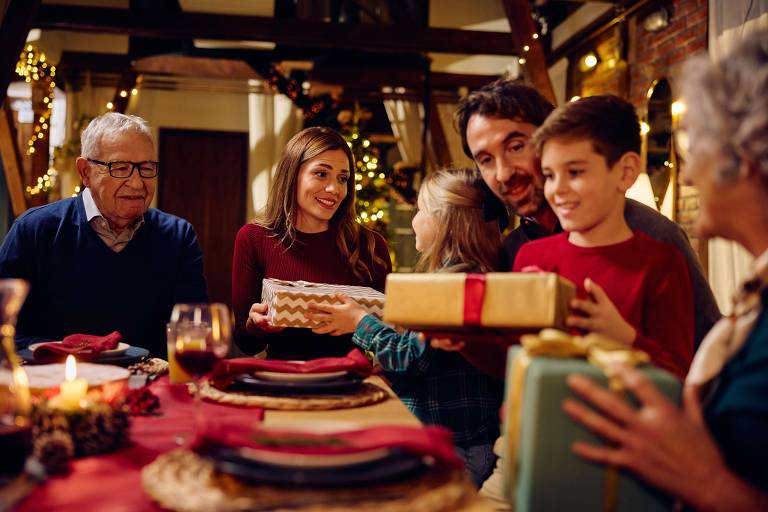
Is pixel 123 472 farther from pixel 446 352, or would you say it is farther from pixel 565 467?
pixel 446 352

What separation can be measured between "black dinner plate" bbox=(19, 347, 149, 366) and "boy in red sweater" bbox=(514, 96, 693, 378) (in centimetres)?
103

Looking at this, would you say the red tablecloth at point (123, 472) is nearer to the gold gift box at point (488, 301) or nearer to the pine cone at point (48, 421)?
the pine cone at point (48, 421)

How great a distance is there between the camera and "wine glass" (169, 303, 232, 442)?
46.9 inches

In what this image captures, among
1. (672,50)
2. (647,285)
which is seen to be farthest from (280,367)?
(672,50)

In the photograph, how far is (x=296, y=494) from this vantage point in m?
0.81

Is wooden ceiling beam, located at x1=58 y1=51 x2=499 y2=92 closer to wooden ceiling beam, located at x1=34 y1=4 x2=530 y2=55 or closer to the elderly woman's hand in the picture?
wooden ceiling beam, located at x1=34 y1=4 x2=530 y2=55

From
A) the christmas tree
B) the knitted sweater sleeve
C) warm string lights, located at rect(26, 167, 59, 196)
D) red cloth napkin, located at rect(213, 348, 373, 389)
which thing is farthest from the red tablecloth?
the christmas tree

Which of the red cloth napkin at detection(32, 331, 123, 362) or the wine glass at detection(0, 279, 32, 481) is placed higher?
the wine glass at detection(0, 279, 32, 481)

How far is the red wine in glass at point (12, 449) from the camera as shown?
2.80 feet

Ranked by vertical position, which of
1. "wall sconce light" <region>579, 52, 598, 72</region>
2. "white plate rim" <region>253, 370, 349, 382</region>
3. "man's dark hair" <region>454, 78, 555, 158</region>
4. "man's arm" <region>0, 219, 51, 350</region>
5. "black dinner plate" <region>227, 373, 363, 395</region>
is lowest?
"black dinner plate" <region>227, 373, 363, 395</region>

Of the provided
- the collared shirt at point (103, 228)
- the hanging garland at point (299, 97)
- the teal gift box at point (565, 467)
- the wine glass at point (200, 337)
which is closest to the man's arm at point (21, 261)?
the collared shirt at point (103, 228)

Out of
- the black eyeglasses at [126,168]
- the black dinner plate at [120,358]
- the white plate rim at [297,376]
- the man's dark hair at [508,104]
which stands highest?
the man's dark hair at [508,104]

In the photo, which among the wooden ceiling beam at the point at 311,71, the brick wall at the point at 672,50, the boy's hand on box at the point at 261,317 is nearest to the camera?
the boy's hand on box at the point at 261,317

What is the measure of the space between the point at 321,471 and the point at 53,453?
0.39m
